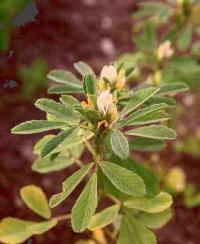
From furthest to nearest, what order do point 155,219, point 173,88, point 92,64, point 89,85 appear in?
point 92,64 < point 155,219 < point 173,88 < point 89,85

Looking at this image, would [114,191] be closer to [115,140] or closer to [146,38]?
[115,140]

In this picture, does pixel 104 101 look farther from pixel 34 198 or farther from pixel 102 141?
pixel 34 198

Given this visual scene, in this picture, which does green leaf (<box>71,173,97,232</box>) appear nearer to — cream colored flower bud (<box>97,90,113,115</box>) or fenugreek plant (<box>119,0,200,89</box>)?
cream colored flower bud (<box>97,90,113,115</box>)

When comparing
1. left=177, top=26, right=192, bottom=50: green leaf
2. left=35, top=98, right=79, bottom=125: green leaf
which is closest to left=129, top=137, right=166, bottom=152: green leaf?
left=35, top=98, right=79, bottom=125: green leaf

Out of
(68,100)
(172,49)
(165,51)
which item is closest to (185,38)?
(172,49)

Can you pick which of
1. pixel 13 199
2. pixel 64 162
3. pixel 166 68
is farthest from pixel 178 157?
pixel 64 162
